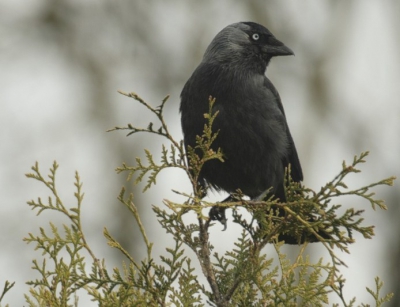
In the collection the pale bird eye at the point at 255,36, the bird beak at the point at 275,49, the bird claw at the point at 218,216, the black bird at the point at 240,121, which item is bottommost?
the bird claw at the point at 218,216

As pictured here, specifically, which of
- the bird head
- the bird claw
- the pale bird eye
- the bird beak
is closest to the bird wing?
the bird head

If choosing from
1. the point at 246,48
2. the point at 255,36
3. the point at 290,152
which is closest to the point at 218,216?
the point at 290,152

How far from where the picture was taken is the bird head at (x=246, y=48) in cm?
559

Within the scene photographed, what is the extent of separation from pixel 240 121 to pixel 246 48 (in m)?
1.09

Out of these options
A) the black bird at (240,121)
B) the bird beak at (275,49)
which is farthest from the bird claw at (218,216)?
the bird beak at (275,49)

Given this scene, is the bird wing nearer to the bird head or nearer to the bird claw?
the bird head

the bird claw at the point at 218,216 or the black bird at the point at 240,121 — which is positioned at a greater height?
the black bird at the point at 240,121

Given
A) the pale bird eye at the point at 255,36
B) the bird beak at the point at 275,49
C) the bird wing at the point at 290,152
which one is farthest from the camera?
the pale bird eye at the point at 255,36

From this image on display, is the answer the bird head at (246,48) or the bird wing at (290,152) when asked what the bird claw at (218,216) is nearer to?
the bird wing at (290,152)

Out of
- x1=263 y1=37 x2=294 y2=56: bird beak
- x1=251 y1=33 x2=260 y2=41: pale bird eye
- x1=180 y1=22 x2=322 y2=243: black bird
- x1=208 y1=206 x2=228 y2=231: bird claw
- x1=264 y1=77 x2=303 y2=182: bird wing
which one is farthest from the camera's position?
A: x1=251 y1=33 x2=260 y2=41: pale bird eye

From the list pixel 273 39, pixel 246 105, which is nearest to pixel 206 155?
pixel 246 105

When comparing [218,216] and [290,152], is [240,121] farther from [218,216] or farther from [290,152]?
[290,152]

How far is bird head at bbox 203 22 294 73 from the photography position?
5586mm

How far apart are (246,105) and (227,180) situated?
0.56m
